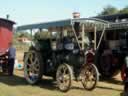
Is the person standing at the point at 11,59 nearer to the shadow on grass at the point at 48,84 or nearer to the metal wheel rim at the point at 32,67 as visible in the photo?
the shadow on grass at the point at 48,84

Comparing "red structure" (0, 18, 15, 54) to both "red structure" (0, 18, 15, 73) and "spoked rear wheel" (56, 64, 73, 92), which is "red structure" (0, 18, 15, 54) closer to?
"red structure" (0, 18, 15, 73)

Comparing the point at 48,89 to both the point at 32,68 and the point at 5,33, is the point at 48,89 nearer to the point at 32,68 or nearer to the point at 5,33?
the point at 32,68

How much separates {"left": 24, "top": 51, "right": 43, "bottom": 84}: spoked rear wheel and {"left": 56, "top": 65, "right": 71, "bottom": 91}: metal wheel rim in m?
1.16

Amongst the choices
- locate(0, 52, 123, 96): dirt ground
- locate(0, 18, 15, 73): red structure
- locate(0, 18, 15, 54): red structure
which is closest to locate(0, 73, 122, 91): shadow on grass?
locate(0, 52, 123, 96): dirt ground

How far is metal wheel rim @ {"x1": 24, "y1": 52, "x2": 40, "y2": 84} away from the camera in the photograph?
16.0 m

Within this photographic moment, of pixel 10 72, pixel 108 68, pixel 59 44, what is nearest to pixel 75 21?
pixel 59 44

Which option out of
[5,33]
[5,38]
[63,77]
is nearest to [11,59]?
[5,38]

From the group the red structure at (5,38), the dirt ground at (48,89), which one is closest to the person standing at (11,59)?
the red structure at (5,38)

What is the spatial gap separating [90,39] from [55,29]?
244cm

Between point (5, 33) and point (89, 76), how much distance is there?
29.1 ft

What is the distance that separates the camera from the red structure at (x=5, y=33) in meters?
22.0

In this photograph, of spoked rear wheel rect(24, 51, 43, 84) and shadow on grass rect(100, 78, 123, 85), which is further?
shadow on grass rect(100, 78, 123, 85)

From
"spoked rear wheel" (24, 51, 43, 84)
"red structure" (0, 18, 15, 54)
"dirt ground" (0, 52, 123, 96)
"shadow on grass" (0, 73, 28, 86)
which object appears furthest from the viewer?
"red structure" (0, 18, 15, 54)

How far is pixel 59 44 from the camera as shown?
15.3 m
